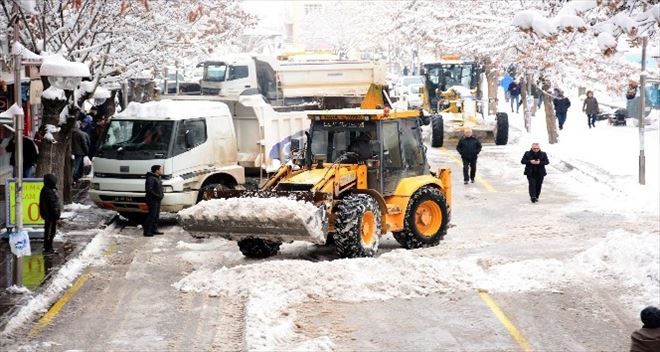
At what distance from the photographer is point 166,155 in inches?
883

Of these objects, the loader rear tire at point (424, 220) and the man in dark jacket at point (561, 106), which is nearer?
the loader rear tire at point (424, 220)

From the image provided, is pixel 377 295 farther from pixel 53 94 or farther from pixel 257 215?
pixel 53 94

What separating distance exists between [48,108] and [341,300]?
8.70 metres

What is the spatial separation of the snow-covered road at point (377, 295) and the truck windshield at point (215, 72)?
2025 centimetres

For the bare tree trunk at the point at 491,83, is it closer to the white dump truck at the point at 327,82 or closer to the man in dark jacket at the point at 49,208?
the white dump truck at the point at 327,82

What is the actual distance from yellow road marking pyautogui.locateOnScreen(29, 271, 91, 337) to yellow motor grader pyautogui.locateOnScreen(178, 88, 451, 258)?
1760 millimetres

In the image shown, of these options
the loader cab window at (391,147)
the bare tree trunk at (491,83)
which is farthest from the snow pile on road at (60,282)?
the bare tree trunk at (491,83)

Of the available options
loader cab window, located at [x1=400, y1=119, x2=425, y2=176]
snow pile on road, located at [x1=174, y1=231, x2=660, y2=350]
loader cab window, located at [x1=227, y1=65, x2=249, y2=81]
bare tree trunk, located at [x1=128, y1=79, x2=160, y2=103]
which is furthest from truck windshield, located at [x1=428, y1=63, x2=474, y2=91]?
snow pile on road, located at [x1=174, y1=231, x2=660, y2=350]

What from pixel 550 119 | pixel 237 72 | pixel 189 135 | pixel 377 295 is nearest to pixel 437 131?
pixel 550 119

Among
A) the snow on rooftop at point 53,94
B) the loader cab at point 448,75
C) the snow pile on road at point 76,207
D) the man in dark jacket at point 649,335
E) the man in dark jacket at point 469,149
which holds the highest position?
the loader cab at point 448,75

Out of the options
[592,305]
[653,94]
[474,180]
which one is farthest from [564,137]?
[592,305]

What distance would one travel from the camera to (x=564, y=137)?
4256 cm

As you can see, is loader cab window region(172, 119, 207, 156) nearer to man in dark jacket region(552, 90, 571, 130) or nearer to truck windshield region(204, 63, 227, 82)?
truck windshield region(204, 63, 227, 82)

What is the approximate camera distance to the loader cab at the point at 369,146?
19.0 m
